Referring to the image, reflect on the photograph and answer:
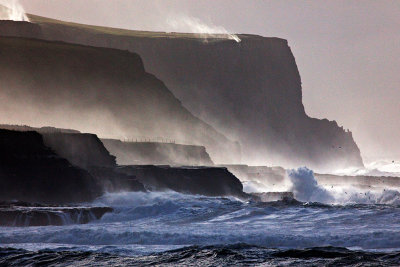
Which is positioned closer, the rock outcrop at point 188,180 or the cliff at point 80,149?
the cliff at point 80,149

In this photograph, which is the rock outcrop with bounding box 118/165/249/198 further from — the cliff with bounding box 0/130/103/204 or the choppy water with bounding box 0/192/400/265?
the choppy water with bounding box 0/192/400/265

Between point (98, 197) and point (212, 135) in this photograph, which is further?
point (212, 135)

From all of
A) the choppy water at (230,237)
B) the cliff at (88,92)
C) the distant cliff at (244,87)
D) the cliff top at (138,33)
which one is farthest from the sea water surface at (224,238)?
the distant cliff at (244,87)

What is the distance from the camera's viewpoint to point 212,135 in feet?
272

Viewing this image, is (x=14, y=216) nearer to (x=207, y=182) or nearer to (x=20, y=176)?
(x=20, y=176)

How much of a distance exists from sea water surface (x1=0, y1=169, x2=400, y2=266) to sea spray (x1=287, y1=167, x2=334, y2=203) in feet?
60.4

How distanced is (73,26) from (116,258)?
3072 inches

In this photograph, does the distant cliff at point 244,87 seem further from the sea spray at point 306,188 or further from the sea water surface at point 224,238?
the sea water surface at point 224,238

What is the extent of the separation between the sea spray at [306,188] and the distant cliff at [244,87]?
41.7 meters

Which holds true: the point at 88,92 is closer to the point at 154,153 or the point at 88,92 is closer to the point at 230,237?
the point at 154,153

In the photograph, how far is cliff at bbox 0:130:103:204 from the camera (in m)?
39.0

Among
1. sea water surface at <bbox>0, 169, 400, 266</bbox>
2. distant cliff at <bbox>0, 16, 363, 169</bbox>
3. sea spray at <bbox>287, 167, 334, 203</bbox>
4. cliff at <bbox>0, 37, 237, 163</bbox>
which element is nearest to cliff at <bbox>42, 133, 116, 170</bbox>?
sea water surface at <bbox>0, 169, 400, 266</bbox>

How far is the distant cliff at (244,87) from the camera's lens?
10125 cm

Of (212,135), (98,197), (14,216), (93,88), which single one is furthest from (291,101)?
(14,216)
